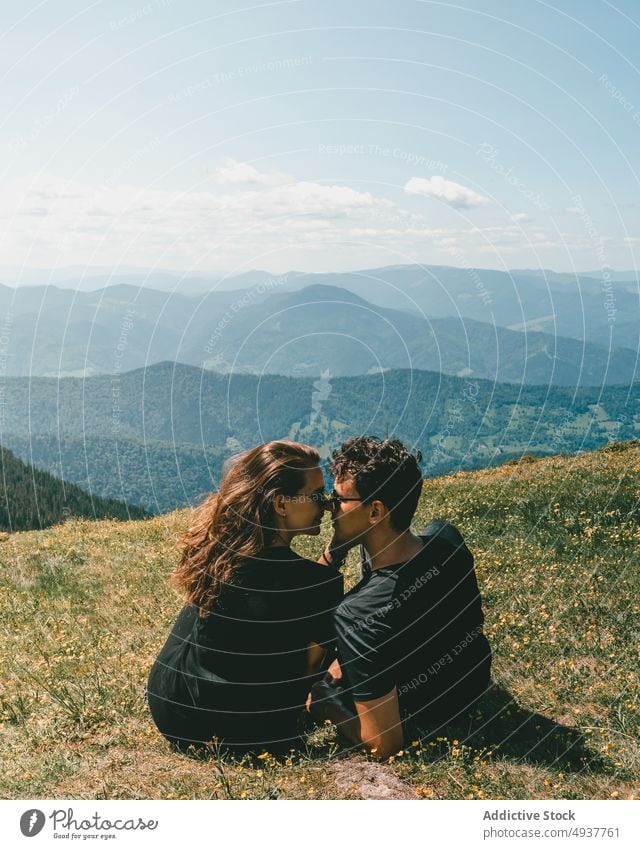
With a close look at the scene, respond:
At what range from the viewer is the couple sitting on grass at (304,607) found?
557cm

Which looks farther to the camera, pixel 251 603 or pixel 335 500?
pixel 335 500

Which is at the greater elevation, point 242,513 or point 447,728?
point 242,513

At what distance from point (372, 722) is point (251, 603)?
1.39 metres

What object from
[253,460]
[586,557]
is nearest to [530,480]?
[586,557]

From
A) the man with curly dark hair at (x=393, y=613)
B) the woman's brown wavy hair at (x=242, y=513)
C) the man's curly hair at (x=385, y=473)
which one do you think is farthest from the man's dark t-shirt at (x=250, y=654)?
the man's curly hair at (x=385, y=473)

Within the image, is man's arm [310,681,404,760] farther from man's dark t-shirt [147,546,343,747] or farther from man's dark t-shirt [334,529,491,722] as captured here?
man's dark t-shirt [147,546,343,747]

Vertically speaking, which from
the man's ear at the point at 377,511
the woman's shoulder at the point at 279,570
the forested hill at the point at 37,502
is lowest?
the forested hill at the point at 37,502

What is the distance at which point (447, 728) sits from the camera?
639 cm

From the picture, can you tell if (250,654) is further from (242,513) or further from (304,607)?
(242,513)

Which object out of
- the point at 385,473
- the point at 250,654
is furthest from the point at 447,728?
the point at 385,473

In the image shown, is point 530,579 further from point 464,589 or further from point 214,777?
point 214,777

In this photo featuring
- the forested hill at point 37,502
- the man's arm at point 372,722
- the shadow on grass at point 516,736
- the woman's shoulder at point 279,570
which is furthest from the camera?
the forested hill at point 37,502

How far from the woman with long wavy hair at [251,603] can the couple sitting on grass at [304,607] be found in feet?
0.04

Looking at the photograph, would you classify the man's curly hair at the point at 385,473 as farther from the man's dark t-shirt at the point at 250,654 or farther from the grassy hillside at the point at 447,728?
the grassy hillside at the point at 447,728
